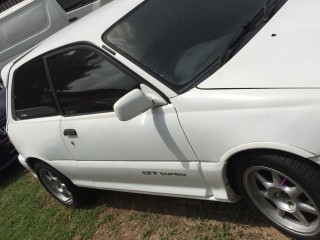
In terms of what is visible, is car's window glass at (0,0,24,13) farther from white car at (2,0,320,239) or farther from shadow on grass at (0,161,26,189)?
white car at (2,0,320,239)

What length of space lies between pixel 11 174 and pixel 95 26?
171 inches

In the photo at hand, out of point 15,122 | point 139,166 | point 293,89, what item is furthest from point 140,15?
point 15,122

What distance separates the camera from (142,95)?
3.09 m

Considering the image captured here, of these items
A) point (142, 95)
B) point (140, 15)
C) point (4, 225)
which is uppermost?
point (140, 15)

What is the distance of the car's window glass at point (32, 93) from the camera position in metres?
4.27

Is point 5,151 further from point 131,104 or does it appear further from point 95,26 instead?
point 131,104

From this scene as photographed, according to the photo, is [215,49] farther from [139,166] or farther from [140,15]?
[139,166]

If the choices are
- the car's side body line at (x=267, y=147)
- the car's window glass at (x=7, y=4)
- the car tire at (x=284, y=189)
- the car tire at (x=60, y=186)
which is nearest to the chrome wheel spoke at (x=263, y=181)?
the car tire at (x=284, y=189)

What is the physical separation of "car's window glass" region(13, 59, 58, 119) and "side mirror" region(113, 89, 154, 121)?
4.24 feet

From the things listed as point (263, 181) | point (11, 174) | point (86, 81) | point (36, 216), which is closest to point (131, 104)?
point (86, 81)

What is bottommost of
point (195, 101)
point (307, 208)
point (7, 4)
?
point (307, 208)

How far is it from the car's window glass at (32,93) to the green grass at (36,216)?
47.8 inches

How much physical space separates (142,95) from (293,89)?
968 millimetres

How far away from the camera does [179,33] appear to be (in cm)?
347
